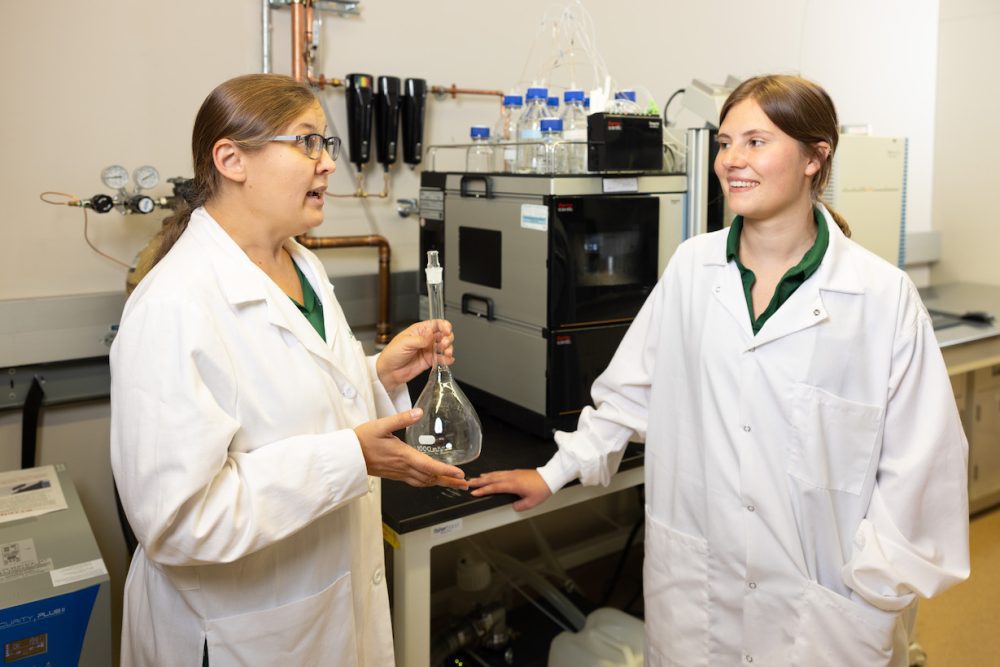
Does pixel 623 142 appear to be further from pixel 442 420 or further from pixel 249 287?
pixel 249 287

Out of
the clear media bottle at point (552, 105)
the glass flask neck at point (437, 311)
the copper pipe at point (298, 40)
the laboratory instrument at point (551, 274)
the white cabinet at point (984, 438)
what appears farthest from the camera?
the white cabinet at point (984, 438)

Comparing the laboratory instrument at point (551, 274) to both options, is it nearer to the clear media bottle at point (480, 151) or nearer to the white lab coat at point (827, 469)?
the clear media bottle at point (480, 151)

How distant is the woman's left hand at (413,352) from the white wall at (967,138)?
3.34 meters

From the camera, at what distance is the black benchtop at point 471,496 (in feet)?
4.82

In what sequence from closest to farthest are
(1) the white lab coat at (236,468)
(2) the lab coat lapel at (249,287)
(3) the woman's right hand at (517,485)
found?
1. (1) the white lab coat at (236,468)
2. (2) the lab coat lapel at (249,287)
3. (3) the woman's right hand at (517,485)

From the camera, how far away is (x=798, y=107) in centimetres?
131

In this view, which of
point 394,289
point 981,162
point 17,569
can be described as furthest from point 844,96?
point 17,569

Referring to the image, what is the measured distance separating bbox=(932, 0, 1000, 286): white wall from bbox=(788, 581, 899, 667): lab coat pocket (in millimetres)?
3137

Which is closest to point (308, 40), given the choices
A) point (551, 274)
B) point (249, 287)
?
point (551, 274)

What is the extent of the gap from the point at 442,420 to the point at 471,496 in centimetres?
17

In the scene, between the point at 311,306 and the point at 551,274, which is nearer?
the point at 311,306

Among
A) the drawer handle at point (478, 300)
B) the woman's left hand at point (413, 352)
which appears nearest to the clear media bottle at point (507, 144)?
the drawer handle at point (478, 300)

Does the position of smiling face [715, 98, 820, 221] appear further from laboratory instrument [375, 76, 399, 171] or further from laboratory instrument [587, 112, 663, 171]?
laboratory instrument [375, 76, 399, 171]

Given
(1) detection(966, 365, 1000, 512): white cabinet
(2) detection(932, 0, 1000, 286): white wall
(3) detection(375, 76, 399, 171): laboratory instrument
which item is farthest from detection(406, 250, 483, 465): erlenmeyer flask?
(2) detection(932, 0, 1000, 286): white wall
